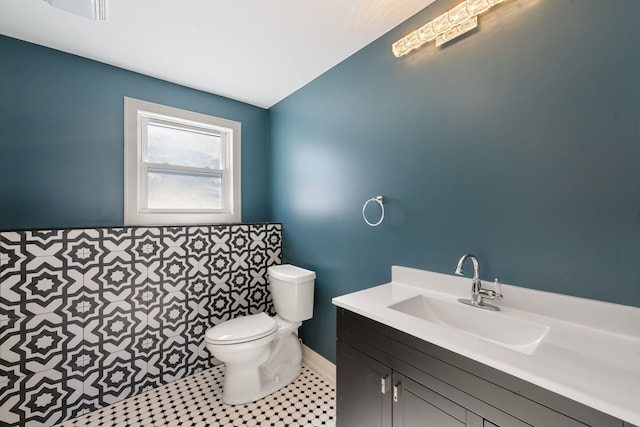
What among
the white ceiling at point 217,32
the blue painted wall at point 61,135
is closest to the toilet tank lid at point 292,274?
the blue painted wall at point 61,135

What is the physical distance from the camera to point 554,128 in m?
1.02

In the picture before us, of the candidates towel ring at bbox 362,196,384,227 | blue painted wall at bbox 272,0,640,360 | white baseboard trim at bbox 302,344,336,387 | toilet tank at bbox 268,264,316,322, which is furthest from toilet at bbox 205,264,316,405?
towel ring at bbox 362,196,384,227

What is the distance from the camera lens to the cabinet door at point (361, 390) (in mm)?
1069

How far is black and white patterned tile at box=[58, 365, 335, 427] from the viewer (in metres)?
1.59

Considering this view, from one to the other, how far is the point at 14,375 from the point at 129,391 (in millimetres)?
625

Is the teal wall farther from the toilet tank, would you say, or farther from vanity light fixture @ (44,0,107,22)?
vanity light fixture @ (44,0,107,22)

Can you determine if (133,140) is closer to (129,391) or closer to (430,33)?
(129,391)

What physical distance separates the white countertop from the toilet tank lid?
0.75m

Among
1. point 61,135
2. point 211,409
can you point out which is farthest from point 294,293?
point 61,135

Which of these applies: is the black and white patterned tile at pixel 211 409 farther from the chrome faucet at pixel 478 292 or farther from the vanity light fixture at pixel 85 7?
the vanity light fixture at pixel 85 7

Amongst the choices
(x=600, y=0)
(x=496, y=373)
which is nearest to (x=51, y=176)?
(x=496, y=373)

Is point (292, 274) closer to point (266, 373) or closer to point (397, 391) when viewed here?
point (266, 373)

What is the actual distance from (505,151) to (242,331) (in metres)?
1.84

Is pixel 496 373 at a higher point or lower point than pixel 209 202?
lower
